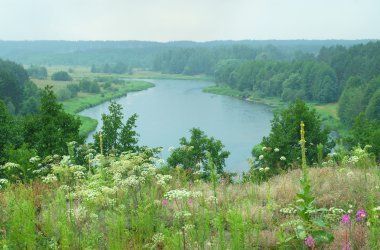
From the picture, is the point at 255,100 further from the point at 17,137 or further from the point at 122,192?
the point at 122,192

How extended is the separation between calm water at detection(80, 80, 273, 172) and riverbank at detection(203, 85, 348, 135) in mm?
5102

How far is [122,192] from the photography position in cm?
775

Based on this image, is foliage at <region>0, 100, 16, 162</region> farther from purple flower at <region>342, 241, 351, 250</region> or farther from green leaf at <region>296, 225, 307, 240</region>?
purple flower at <region>342, 241, 351, 250</region>

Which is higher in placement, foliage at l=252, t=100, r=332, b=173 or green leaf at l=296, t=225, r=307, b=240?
green leaf at l=296, t=225, r=307, b=240

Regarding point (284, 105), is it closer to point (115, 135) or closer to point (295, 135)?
point (295, 135)

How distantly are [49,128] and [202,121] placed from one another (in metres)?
44.7

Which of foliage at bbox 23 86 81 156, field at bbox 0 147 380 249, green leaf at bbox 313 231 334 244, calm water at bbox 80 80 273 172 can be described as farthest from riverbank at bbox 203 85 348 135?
green leaf at bbox 313 231 334 244

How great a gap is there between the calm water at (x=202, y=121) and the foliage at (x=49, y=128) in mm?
13333

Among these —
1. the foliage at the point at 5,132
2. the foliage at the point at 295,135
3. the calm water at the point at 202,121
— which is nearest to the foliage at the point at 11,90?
the calm water at the point at 202,121

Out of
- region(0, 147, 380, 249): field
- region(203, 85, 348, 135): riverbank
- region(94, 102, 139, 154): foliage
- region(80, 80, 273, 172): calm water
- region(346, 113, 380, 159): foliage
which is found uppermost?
region(0, 147, 380, 249): field

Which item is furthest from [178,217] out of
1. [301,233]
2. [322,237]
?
[322,237]

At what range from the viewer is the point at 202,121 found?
226 ft

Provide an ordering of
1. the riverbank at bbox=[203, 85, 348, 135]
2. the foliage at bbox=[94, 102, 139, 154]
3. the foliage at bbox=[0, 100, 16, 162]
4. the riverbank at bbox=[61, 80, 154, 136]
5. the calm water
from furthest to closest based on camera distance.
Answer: the riverbank at bbox=[203, 85, 348, 135] → the riverbank at bbox=[61, 80, 154, 136] → the calm water → the foliage at bbox=[94, 102, 139, 154] → the foliage at bbox=[0, 100, 16, 162]

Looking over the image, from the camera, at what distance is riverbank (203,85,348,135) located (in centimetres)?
6938
